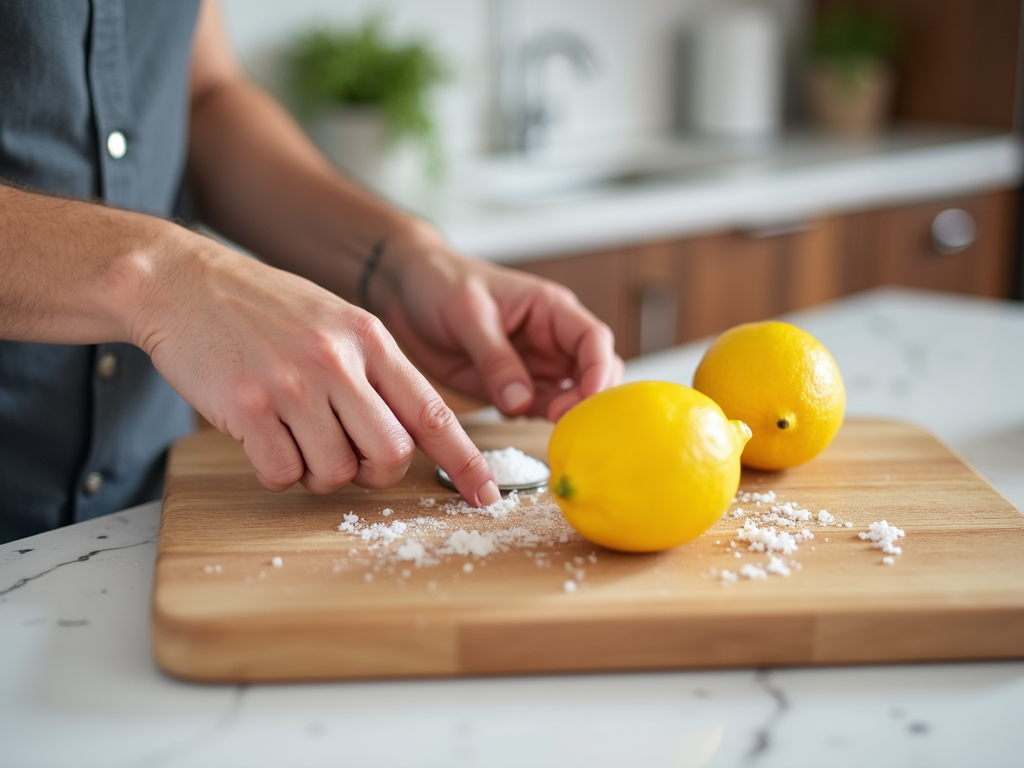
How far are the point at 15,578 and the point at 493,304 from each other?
0.49 meters

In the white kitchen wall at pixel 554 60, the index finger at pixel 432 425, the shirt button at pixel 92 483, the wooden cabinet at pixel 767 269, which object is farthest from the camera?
the white kitchen wall at pixel 554 60

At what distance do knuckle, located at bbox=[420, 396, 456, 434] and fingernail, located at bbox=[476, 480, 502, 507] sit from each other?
0.17 feet

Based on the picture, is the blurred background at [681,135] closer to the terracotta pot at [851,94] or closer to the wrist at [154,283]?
the terracotta pot at [851,94]

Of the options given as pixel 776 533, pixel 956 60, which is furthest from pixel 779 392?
pixel 956 60

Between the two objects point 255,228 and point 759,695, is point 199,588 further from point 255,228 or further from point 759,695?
point 255,228

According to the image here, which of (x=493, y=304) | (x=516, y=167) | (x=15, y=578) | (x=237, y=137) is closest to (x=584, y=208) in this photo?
(x=516, y=167)

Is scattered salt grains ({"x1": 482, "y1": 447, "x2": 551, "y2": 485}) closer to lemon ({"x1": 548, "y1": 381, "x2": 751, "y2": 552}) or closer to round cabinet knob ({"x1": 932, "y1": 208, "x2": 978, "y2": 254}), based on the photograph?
lemon ({"x1": 548, "y1": 381, "x2": 751, "y2": 552})

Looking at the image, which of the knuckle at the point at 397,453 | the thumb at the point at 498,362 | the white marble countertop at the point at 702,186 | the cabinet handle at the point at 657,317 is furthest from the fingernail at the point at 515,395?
the cabinet handle at the point at 657,317

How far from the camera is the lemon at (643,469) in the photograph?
66 cm

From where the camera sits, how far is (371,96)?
2277 mm

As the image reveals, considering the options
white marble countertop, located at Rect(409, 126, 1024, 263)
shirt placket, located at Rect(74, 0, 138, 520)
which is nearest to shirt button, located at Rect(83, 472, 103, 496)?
shirt placket, located at Rect(74, 0, 138, 520)

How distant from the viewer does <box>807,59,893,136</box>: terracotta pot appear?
122 inches

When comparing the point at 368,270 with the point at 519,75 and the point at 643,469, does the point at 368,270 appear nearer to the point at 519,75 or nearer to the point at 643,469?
the point at 643,469

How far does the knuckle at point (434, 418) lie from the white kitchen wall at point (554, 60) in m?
1.81
